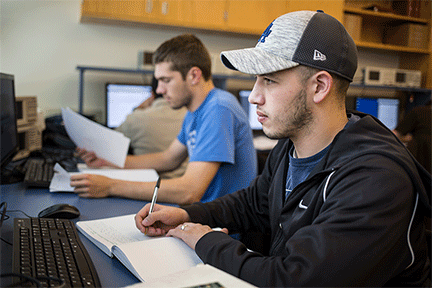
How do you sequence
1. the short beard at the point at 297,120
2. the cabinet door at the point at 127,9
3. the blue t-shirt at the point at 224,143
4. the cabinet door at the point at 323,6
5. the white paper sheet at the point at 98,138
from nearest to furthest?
the short beard at the point at 297,120 → the blue t-shirt at the point at 224,143 → the white paper sheet at the point at 98,138 → the cabinet door at the point at 127,9 → the cabinet door at the point at 323,6

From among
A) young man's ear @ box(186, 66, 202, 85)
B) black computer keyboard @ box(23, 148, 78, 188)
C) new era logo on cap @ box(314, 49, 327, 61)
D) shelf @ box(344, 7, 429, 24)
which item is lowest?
black computer keyboard @ box(23, 148, 78, 188)

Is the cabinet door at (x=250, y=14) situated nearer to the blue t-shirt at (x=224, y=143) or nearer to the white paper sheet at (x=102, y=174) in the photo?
the blue t-shirt at (x=224, y=143)

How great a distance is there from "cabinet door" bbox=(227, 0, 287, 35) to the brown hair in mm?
1732

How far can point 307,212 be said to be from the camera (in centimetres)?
85

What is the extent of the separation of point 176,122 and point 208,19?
Answer: 4.49ft

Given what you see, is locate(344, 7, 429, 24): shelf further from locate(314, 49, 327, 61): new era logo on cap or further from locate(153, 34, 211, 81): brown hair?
locate(314, 49, 327, 61): new era logo on cap

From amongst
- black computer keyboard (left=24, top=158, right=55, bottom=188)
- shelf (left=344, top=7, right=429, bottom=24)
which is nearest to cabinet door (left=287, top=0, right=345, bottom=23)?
shelf (left=344, top=7, right=429, bottom=24)

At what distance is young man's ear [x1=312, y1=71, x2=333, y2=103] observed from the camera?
89 centimetres

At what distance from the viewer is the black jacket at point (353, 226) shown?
2.27 feet

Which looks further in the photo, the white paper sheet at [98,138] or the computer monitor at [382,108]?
the computer monitor at [382,108]

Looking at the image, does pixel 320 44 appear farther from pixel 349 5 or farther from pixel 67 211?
pixel 349 5

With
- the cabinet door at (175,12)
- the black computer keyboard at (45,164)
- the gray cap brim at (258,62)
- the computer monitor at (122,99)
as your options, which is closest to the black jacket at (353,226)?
the gray cap brim at (258,62)

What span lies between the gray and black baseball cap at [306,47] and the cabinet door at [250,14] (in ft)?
8.69

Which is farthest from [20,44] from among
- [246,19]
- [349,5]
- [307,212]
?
[349,5]
